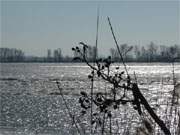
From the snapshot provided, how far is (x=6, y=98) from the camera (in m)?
37.3

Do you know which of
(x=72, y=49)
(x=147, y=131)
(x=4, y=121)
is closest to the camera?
(x=72, y=49)

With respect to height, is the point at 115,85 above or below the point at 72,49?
below

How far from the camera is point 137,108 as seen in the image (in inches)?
81.7

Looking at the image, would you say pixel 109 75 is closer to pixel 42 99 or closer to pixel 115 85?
pixel 115 85

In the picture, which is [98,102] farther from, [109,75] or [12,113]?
[12,113]

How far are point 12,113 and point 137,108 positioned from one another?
26.4 meters

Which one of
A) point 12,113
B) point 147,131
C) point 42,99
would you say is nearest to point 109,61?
point 147,131

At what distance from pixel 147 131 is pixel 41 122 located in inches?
850

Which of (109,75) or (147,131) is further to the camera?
(147,131)

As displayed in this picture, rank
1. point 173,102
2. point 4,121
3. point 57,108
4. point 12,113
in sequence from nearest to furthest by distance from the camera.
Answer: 1. point 173,102
2. point 4,121
3. point 12,113
4. point 57,108

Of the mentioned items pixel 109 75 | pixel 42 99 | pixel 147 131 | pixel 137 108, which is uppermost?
pixel 109 75

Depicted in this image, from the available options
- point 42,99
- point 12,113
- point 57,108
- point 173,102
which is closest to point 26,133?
point 12,113

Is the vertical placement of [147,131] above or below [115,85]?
below

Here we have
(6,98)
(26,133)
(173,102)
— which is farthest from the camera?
(6,98)
